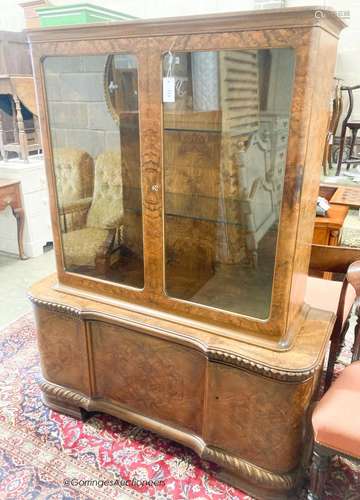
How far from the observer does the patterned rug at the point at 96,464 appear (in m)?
1.40

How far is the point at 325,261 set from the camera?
1.78 meters

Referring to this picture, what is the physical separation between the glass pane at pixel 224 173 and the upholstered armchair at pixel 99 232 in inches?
11.2

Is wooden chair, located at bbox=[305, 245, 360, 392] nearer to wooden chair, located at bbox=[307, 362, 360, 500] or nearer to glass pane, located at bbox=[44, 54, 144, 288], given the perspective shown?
wooden chair, located at bbox=[307, 362, 360, 500]

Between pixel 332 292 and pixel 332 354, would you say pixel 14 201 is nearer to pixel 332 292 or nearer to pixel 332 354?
pixel 332 292

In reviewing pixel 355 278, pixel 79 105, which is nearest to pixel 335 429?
pixel 355 278

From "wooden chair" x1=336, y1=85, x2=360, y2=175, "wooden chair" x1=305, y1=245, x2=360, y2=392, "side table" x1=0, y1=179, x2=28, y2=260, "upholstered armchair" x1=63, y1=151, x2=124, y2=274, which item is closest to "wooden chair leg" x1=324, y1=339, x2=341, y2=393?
"wooden chair" x1=305, y1=245, x2=360, y2=392

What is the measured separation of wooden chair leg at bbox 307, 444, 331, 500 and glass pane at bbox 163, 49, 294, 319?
42 centimetres

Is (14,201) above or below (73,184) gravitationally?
below

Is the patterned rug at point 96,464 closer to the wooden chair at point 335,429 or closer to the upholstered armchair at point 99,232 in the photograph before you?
the wooden chair at point 335,429

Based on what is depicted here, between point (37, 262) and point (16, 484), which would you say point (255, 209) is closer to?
point (16, 484)

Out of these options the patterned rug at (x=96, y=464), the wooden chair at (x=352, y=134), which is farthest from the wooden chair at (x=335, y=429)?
the wooden chair at (x=352, y=134)

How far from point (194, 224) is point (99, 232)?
42 centimetres

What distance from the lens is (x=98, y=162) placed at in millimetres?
1493

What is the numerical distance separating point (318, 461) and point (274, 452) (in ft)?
0.52
